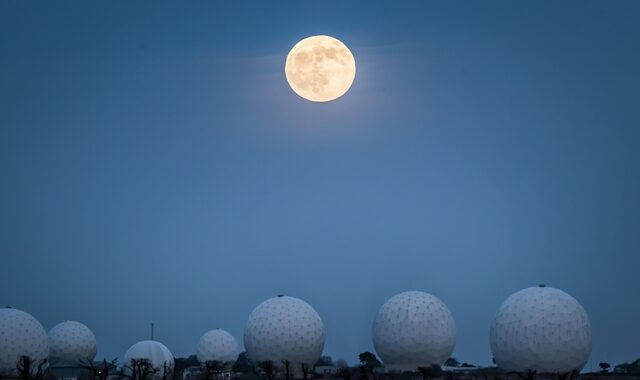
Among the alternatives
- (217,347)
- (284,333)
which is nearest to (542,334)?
(284,333)

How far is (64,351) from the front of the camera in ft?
326

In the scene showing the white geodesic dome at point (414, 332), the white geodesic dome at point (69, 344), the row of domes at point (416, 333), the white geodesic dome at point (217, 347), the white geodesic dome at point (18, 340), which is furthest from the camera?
the white geodesic dome at point (217, 347)

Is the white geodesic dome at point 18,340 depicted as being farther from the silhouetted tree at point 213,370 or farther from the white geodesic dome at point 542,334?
the white geodesic dome at point 542,334

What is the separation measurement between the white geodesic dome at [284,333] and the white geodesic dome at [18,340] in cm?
2043

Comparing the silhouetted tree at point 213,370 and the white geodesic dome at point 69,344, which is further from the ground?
the white geodesic dome at point 69,344

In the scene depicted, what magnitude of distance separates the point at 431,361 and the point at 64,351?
46.0 m

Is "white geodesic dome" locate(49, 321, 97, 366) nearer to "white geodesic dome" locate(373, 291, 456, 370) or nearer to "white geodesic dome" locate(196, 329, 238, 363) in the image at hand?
"white geodesic dome" locate(196, 329, 238, 363)

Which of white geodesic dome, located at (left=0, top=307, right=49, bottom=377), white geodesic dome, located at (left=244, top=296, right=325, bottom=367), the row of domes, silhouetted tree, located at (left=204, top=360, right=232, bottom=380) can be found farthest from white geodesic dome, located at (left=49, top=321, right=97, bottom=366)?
white geodesic dome, located at (left=244, top=296, right=325, bottom=367)

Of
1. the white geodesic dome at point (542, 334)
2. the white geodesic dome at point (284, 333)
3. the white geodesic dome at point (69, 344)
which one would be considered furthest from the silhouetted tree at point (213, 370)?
the white geodesic dome at point (542, 334)

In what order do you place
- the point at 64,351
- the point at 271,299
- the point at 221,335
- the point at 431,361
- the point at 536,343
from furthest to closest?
the point at 221,335 → the point at 64,351 → the point at 271,299 → the point at 431,361 → the point at 536,343

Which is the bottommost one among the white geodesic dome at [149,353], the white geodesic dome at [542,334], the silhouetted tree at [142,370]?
the silhouetted tree at [142,370]

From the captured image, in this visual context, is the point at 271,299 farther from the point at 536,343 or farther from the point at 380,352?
the point at 536,343

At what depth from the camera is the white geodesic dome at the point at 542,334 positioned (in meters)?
72.4

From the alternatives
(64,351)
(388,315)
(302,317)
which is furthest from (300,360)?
(64,351)
